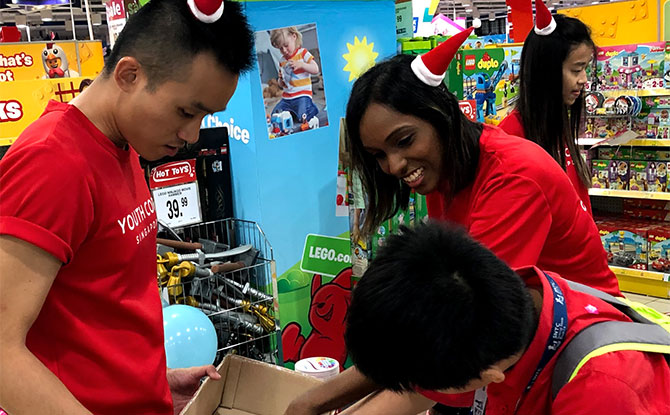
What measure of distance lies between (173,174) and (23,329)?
1902mm

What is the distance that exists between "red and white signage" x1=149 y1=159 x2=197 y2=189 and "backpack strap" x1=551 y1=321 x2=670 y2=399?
6.55 feet

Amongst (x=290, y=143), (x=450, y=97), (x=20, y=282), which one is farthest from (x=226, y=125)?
(x=20, y=282)

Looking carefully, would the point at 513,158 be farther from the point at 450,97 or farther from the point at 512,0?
the point at 512,0

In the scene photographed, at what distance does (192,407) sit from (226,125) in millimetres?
1876

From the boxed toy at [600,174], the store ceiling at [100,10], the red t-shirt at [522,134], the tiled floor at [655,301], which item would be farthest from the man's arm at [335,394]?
the store ceiling at [100,10]

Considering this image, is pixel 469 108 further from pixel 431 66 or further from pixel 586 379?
pixel 586 379

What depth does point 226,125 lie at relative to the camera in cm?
333

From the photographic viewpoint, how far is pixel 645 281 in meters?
5.38

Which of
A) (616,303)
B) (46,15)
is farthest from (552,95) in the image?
(46,15)

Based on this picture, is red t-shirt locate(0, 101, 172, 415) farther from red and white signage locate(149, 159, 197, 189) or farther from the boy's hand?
red and white signage locate(149, 159, 197, 189)

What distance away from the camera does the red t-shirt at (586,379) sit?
1094 millimetres

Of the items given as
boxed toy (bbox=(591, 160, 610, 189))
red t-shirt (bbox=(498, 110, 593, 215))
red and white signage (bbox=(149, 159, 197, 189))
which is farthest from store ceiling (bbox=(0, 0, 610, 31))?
red t-shirt (bbox=(498, 110, 593, 215))

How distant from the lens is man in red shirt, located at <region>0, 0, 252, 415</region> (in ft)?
3.32

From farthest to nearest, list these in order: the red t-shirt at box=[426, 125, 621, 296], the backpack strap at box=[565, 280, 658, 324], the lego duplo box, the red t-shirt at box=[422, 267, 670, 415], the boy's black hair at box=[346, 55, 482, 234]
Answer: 1. the lego duplo box
2. the boy's black hair at box=[346, 55, 482, 234]
3. the red t-shirt at box=[426, 125, 621, 296]
4. the backpack strap at box=[565, 280, 658, 324]
5. the red t-shirt at box=[422, 267, 670, 415]
